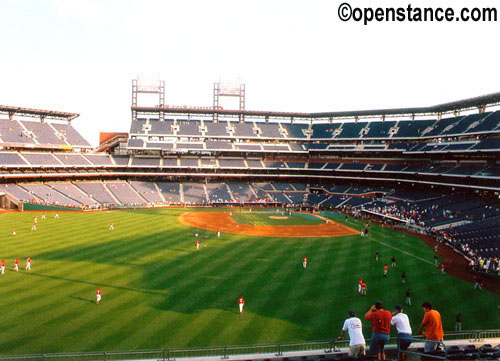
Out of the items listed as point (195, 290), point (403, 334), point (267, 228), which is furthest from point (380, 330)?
point (267, 228)

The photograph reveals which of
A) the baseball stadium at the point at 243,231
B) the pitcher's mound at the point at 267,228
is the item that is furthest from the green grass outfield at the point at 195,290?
the pitcher's mound at the point at 267,228

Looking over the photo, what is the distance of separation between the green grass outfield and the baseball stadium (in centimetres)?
13

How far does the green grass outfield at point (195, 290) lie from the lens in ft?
53.8

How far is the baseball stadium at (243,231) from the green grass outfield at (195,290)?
0.13 metres

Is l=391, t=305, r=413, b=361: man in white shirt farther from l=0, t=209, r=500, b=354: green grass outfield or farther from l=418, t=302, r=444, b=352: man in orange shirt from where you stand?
l=0, t=209, r=500, b=354: green grass outfield

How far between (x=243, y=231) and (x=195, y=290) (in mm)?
20917

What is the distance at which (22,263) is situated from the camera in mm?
26094

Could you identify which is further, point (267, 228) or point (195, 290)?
point (267, 228)

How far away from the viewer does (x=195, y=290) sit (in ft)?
71.9

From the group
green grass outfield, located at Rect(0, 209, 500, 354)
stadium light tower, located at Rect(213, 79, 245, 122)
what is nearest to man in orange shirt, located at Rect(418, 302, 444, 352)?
green grass outfield, located at Rect(0, 209, 500, 354)

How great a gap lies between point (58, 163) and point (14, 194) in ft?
35.8

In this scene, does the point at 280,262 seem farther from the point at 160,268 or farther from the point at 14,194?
the point at 14,194

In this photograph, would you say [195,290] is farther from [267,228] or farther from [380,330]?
[267,228]

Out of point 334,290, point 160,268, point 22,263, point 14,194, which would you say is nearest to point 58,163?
point 14,194
